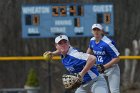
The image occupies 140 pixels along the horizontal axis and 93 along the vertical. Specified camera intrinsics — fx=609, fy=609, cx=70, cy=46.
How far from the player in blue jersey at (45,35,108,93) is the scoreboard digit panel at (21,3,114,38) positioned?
4.85m

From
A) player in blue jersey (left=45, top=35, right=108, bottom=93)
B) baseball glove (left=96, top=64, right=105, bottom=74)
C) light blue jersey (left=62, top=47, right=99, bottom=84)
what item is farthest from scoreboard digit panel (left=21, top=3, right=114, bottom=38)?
light blue jersey (left=62, top=47, right=99, bottom=84)

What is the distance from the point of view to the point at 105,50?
34.9 ft

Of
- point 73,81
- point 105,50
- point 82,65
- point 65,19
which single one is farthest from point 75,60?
point 65,19

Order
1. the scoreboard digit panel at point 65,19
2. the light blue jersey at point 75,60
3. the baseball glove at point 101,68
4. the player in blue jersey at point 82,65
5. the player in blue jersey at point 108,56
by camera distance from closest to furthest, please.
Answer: the player in blue jersey at point 82,65 → the light blue jersey at point 75,60 → the baseball glove at point 101,68 → the player in blue jersey at point 108,56 → the scoreboard digit panel at point 65,19

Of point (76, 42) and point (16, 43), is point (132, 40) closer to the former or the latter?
point (76, 42)

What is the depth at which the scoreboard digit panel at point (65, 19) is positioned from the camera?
46.1ft

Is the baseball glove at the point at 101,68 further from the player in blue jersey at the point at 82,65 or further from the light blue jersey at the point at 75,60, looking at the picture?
the light blue jersey at the point at 75,60

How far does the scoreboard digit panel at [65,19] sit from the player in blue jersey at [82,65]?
191 inches

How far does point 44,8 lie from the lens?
14.3 metres

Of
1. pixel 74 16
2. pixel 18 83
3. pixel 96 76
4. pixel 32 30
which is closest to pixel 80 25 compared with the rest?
pixel 74 16

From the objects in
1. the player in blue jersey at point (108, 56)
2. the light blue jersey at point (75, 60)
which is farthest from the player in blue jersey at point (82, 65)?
the player in blue jersey at point (108, 56)

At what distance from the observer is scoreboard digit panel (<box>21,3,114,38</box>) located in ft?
46.1

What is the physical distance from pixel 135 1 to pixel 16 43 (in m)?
3.02

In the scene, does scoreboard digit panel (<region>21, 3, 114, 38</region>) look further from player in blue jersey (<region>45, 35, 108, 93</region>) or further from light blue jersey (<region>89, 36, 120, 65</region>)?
player in blue jersey (<region>45, 35, 108, 93</region>)
